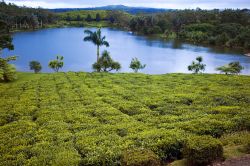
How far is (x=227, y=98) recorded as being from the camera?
811 inches

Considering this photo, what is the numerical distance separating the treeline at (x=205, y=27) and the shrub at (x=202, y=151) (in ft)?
328

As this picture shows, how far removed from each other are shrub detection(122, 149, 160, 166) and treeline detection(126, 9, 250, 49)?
333 feet

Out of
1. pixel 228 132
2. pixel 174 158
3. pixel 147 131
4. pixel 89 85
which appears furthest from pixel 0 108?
pixel 228 132

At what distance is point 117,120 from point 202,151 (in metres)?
6.67

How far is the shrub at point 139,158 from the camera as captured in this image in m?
10.4

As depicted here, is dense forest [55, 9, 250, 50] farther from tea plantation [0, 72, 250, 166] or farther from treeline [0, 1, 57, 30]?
tea plantation [0, 72, 250, 166]

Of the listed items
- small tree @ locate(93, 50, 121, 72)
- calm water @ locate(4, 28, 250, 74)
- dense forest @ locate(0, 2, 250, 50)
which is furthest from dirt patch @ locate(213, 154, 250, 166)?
dense forest @ locate(0, 2, 250, 50)

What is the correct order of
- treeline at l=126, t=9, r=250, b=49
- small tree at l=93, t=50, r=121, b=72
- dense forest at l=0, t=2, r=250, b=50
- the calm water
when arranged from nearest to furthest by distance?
small tree at l=93, t=50, r=121, b=72 < the calm water < treeline at l=126, t=9, r=250, b=49 < dense forest at l=0, t=2, r=250, b=50

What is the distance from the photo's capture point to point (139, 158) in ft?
34.7

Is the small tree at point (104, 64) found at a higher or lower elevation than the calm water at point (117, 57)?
higher

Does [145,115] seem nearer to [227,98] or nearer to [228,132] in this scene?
[228,132]

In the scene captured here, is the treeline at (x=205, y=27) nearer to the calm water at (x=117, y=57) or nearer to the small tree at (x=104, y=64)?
the calm water at (x=117, y=57)

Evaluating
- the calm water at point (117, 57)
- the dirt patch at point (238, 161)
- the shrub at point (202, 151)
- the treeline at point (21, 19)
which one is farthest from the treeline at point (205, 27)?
the shrub at point (202, 151)

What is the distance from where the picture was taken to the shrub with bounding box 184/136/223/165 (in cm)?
1112
